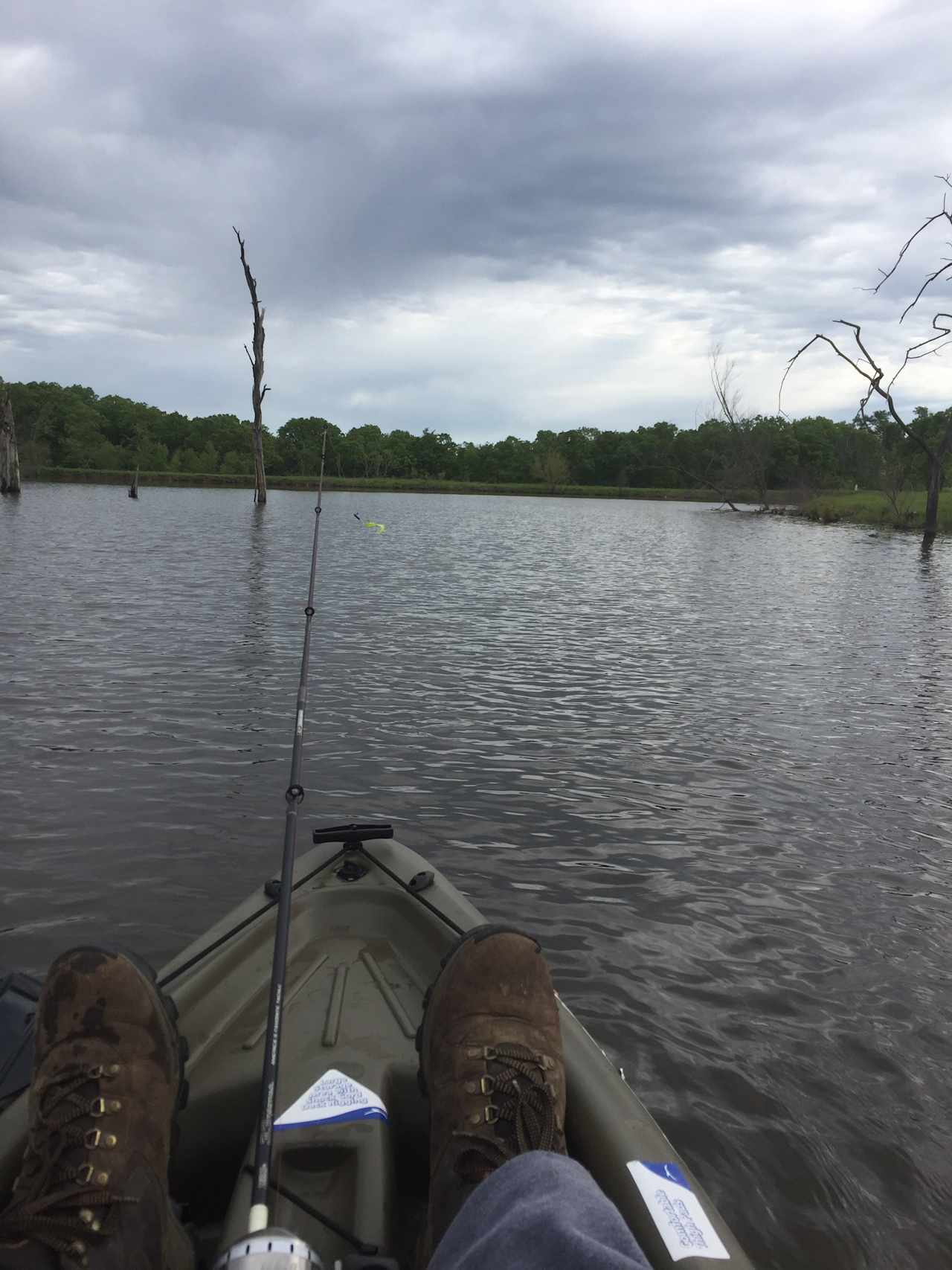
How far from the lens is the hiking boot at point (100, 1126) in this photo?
1.97 m

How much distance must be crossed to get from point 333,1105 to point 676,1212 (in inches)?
42.7

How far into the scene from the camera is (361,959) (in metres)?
3.49

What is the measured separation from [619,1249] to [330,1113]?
120 cm

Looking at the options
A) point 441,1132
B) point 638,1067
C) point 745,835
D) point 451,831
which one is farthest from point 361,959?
point 745,835

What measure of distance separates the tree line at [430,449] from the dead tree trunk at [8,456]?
55219 mm

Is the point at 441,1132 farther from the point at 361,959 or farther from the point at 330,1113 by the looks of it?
the point at 361,959

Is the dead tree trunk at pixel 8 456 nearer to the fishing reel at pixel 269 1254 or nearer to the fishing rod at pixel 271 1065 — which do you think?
the fishing rod at pixel 271 1065

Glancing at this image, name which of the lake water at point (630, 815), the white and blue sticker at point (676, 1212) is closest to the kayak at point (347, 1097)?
the white and blue sticker at point (676, 1212)

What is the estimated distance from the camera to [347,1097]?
2.67 m

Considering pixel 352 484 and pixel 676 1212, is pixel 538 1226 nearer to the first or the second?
pixel 676 1212

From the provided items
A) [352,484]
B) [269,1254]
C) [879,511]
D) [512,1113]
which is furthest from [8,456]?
[352,484]

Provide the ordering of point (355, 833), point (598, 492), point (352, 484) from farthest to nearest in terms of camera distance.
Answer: point (598, 492) → point (352, 484) → point (355, 833)

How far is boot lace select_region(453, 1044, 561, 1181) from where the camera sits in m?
2.28

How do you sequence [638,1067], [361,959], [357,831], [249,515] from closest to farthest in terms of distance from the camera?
[361,959] < [638,1067] < [357,831] < [249,515]
